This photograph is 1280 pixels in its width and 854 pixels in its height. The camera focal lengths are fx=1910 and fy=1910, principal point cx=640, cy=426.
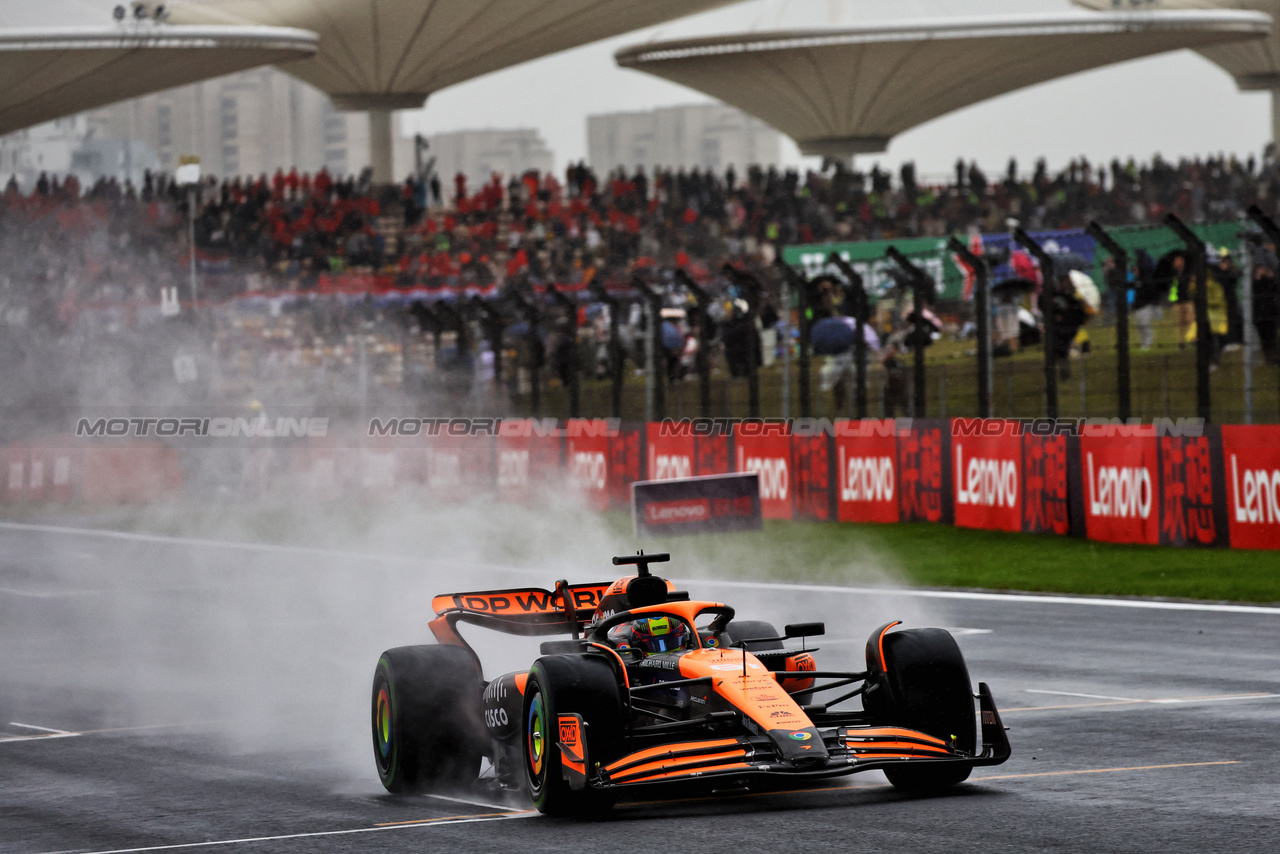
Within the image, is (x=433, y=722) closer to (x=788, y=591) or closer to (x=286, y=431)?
(x=788, y=591)

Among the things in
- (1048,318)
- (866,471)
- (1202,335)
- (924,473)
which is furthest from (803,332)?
(1202,335)

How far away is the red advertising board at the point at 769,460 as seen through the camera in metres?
23.9

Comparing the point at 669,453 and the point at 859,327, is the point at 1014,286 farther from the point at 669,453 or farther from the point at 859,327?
the point at 669,453

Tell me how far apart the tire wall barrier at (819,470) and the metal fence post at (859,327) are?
1.89 ft

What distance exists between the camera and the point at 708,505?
69.7ft

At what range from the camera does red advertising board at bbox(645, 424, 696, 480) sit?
2511 cm

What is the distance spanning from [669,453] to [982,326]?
5.55 metres

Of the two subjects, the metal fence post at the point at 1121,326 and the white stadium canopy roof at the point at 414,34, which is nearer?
the metal fence post at the point at 1121,326

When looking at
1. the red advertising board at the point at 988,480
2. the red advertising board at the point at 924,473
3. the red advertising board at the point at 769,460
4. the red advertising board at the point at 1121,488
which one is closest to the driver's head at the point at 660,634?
the red advertising board at the point at 1121,488

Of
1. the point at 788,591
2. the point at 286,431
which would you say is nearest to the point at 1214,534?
the point at 788,591

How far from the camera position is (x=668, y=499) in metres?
20.3

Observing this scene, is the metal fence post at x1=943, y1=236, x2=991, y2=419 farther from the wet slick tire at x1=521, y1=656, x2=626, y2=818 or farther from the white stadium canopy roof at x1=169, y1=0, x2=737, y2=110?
the white stadium canopy roof at x1=169, y1=0, x2=737, y2=110

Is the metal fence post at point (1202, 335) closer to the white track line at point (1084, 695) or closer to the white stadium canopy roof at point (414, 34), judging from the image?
the white track line at point (1084, 695)

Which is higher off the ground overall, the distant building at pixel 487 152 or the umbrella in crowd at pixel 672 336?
the distant building at pixel 487 152
